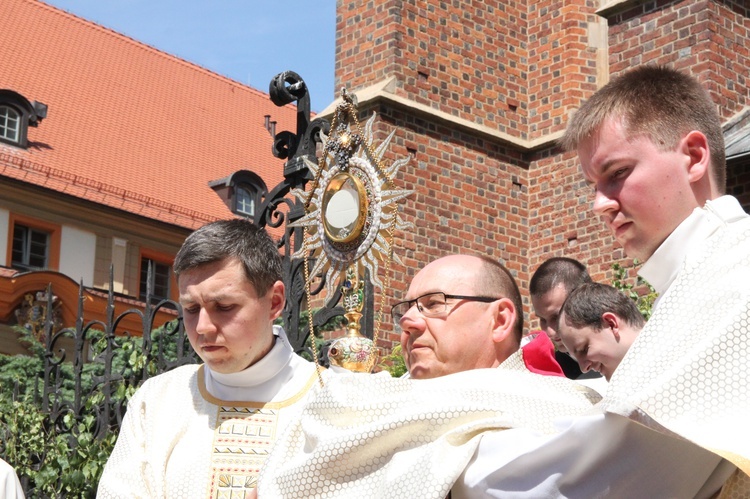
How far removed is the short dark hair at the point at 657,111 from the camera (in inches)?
95.7

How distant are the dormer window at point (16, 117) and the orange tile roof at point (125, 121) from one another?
294 mm

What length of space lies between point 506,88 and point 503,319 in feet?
36.8

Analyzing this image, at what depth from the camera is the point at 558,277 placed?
17.1 ft

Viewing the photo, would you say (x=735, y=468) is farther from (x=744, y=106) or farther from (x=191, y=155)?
(x=191, y=155)

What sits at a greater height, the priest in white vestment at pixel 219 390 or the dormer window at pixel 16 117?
the dormer window at pixel 16 117

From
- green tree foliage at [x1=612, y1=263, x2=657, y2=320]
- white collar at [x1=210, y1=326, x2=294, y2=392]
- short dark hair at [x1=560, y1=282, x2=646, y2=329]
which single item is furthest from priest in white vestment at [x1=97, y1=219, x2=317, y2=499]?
green tree foliage at [x1=612, y1=263, x2=657, y2=320]

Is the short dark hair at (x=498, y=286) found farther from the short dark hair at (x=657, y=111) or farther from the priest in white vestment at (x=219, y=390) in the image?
the priest in white vestment at (x=219, y=390)

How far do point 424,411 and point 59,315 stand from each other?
74.2ft

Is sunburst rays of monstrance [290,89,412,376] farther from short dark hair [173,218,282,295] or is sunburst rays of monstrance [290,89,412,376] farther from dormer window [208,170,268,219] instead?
dormer window [208,170,268,219]

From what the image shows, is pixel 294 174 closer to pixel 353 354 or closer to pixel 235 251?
pixel 353 354

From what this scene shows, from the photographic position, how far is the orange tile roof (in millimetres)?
26797

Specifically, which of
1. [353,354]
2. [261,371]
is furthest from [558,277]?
[261,371]

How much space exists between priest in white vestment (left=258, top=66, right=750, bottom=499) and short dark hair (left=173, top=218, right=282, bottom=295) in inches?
43.9

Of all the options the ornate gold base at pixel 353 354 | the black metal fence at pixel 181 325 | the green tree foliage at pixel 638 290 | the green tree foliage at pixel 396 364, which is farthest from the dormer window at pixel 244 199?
the ornate gold base at pixel 353 354
